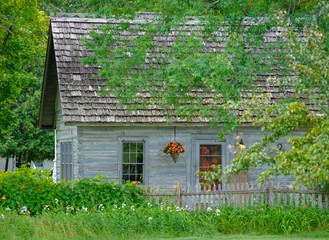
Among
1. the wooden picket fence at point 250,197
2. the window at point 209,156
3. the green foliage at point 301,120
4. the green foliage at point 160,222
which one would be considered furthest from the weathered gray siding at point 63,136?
the green foliage at point 301,120

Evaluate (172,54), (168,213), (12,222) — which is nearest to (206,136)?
(172,54)

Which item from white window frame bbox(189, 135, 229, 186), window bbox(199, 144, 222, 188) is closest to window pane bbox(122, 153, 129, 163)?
white window frame bbox(189, 135, 229, 186)

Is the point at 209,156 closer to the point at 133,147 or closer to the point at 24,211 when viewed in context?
the point at 133,147

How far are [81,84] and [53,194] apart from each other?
6.39 meters

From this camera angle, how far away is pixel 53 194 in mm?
21250

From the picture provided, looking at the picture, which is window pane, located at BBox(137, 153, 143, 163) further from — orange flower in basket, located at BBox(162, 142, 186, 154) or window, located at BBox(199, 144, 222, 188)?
window, located at BBox(199, 144, 222, 188)

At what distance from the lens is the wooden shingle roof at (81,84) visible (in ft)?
86.0

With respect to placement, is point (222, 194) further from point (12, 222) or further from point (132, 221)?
point (12, 222)

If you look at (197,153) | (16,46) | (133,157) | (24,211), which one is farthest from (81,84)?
(24,211)

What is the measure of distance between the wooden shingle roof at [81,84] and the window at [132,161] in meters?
0.98

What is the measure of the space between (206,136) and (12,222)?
389 inches

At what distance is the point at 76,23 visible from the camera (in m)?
29.0

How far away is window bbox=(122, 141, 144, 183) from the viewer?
88.2 ft

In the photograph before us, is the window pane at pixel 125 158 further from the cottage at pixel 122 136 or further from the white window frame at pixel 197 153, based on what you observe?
the white window frame at pixel 197 153
